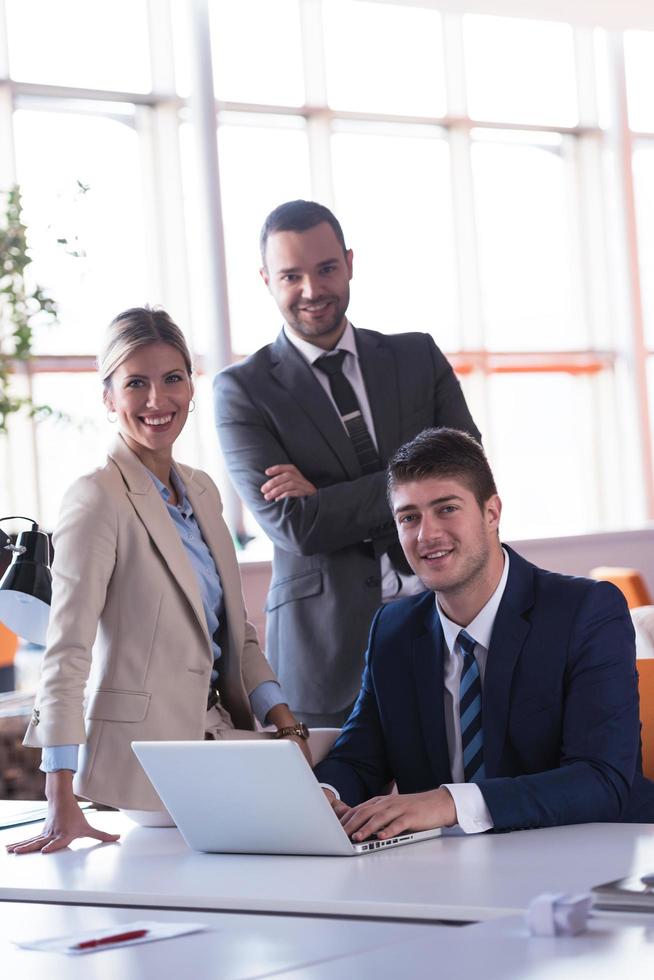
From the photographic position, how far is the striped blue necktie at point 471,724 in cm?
236

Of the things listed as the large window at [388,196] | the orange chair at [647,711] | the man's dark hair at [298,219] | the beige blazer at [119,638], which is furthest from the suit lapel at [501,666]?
the large window at [388,196]

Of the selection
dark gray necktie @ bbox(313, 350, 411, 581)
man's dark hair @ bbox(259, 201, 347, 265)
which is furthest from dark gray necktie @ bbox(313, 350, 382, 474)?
man's dark hair @ bbox(259, 201, 347, 265)

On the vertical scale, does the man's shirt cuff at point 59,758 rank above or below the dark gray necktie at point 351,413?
below

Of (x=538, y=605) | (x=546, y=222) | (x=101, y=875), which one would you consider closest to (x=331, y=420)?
(x=538, y=605)

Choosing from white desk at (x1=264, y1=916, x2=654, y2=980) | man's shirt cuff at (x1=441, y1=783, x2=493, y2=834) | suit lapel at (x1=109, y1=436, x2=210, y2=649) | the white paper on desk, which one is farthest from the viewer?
suit lapel at (x1=109, y1=436, x2=210, y2=649)

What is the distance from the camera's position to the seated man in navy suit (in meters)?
2.14

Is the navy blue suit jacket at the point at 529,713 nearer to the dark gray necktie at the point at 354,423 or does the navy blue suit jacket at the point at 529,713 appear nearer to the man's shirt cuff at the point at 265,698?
the man's shirt cuff at the point at 265,698

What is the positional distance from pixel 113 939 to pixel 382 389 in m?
1.98

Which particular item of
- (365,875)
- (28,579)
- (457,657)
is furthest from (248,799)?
(28,579)

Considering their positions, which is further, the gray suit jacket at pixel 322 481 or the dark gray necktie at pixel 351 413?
the dark gray necktie at pixel 351 413

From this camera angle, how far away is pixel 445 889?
1.71 meters

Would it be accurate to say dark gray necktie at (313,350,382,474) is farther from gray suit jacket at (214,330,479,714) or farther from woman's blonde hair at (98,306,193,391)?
woman's blonde hair at (98,306,193,391)

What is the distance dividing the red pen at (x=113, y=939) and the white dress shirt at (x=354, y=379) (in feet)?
5.50

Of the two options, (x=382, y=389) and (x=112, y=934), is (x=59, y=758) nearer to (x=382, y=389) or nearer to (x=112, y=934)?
(x=112, y=934)
